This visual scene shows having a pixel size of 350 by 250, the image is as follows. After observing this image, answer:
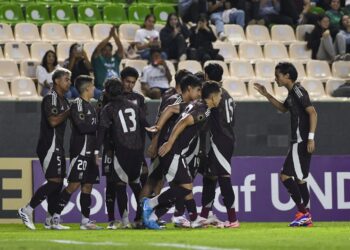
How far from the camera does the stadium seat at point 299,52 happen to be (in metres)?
22.6

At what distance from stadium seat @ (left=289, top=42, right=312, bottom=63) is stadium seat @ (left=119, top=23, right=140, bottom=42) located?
298 cm

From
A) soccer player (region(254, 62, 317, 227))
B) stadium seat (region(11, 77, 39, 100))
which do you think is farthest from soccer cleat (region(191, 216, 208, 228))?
stadium seat (region(11, 77, 39, 100))

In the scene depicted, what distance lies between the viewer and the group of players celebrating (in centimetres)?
1466

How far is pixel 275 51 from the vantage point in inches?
882

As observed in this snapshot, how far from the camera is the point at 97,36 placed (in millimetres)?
21391

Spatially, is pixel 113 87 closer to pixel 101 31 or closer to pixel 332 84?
pixel 101 31

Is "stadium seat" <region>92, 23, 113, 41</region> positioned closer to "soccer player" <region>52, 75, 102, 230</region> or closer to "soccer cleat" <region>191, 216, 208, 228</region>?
"soccer player" <region>52, 75, 102, 230</region>

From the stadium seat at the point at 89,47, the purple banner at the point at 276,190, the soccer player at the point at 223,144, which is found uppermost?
the stadium seat at the point at 89,47

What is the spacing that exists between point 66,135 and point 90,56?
302 centimetres

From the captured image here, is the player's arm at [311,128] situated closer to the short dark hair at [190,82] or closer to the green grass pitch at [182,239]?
the green grass pitch at [182,239]

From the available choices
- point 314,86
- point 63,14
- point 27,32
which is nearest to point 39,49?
point 27,32

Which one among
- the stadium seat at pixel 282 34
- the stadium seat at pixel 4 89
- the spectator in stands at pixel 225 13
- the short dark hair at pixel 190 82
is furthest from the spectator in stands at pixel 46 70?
the stadium seat at pixel 282 34

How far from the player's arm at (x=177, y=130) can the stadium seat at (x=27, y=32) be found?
734 centimetres

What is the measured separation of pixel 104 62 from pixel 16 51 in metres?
1.68
